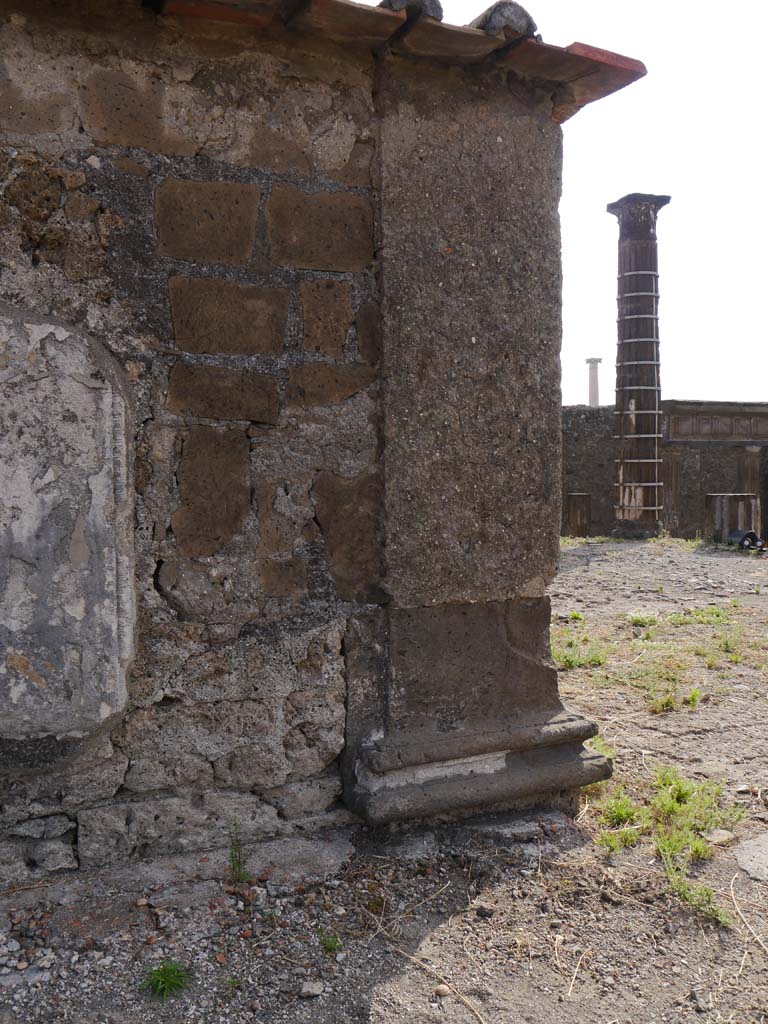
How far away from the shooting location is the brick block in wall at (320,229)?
2.32 metres

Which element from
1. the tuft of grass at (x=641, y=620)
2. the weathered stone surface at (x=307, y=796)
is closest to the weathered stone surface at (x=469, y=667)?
the weathered stone surface at (x=307, y=796)

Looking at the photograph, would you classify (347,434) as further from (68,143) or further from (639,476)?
(639,476)

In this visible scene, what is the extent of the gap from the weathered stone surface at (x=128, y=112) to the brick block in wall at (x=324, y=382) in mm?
642

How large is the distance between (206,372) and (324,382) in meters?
0.33

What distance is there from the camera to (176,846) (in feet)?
7.59

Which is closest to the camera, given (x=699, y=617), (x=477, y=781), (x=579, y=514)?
(x=477, y=781)

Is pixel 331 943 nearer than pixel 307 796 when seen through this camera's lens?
Yes

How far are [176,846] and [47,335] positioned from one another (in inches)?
54.4

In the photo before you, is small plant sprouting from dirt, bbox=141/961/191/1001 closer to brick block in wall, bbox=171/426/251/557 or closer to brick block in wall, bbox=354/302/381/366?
brick block in wall, bbox=171/426/251/557

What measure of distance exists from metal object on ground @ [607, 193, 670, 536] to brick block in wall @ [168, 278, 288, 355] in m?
9.35

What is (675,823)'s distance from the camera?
258cm

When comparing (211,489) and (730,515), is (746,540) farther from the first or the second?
(211,489)

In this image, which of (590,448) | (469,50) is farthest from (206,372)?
(590,448)

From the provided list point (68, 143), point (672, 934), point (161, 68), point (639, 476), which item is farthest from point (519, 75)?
point (639, 476)
